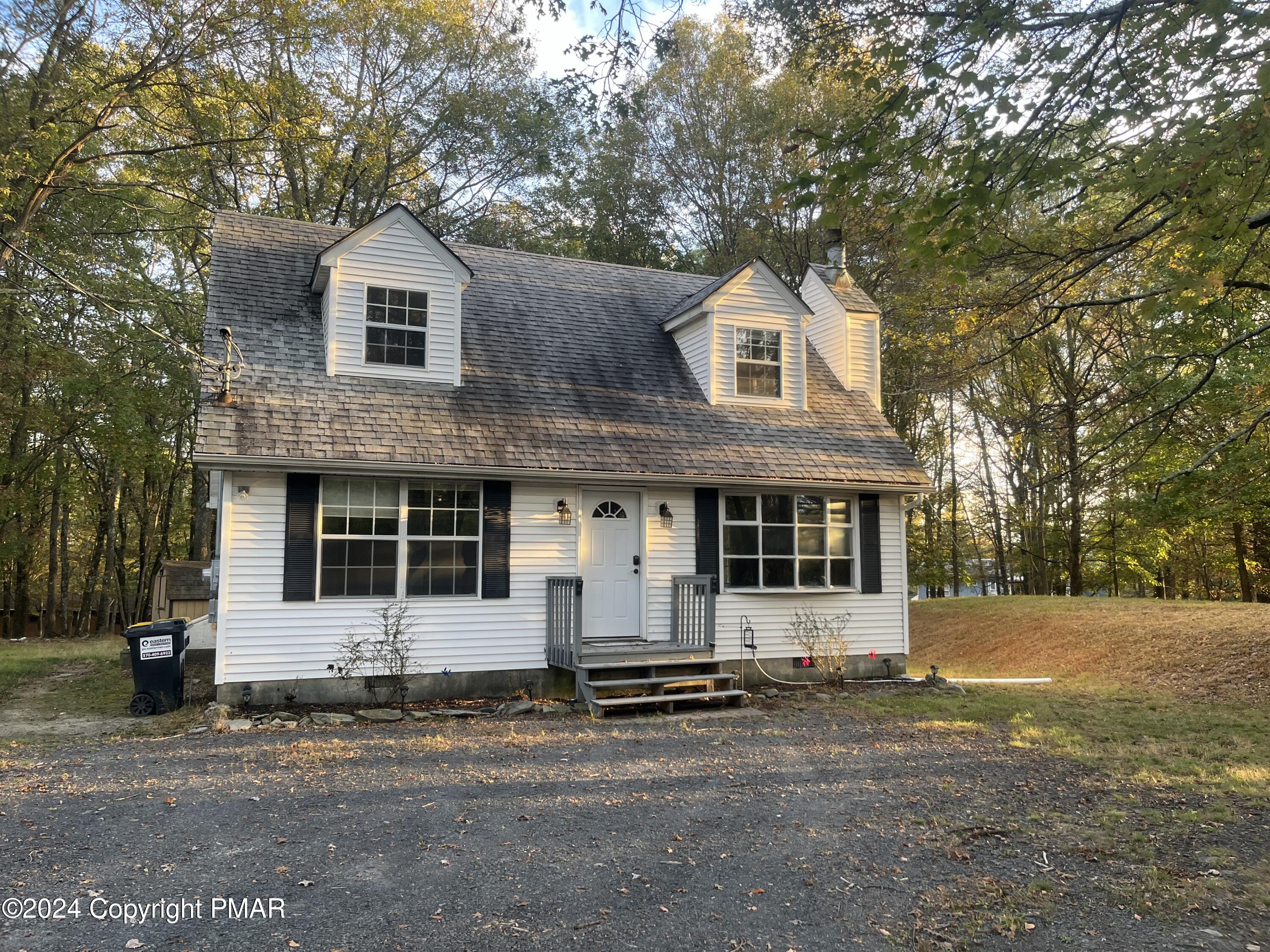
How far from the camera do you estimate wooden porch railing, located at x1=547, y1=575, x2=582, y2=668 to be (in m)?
9.66

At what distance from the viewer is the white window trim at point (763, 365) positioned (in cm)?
1253

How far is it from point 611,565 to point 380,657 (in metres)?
3.16

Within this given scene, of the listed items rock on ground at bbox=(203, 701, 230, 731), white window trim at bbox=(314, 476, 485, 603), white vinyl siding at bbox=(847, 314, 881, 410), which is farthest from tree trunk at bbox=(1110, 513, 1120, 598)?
rock on ground at bbox=(203, 701, 230, 731)

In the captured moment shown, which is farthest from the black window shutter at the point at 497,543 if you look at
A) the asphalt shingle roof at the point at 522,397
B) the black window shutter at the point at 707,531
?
the black window shutter at the point at 707,531

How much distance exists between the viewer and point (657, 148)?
23.4 metres

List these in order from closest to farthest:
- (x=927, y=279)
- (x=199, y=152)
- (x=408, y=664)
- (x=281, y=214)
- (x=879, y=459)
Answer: (x=408, y=664), (x=879, y=459), (x=199, y=152), (x=927, y=279), (x=281, y=214)

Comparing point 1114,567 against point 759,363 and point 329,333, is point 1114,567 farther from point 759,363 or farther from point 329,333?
point 329,333

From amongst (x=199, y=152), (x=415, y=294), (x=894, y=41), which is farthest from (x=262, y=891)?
(x=199, y=152)

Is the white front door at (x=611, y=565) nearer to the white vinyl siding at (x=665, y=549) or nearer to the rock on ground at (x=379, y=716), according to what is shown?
the white vinyl siding at (x=665, y=549)

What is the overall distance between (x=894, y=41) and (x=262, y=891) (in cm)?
658

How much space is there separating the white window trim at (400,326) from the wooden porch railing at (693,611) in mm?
4382

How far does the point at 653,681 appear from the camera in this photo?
9.72 metres

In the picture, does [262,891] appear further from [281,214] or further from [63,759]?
[281,214]

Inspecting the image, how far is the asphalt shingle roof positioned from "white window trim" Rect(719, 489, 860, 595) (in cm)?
41
